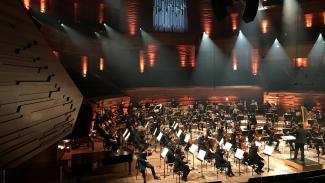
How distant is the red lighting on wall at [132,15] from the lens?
21.8m

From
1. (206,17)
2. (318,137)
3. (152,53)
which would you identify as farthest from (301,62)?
(318,137)

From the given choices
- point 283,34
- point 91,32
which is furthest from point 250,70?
point 91,32

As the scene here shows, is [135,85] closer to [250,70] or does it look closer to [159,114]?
[159,114]

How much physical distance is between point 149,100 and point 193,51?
5.58 meters

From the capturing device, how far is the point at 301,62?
21.1 meters

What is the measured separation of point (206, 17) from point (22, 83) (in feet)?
73.0

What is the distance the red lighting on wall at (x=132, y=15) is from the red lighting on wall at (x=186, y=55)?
3.82m

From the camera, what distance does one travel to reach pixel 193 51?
24547 mm

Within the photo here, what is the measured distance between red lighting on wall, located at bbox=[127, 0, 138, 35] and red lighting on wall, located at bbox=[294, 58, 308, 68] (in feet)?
38.6

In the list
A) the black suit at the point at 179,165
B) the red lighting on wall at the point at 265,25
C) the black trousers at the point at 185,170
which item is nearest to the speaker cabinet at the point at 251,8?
the black suit at the point at 179,165

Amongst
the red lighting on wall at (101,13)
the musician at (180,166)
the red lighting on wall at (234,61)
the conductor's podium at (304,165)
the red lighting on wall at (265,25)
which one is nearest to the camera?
the musician at (180,166)

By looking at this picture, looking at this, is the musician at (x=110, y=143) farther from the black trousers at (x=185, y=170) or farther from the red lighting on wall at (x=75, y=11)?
the red lighting on wall at (x=75, y=11)

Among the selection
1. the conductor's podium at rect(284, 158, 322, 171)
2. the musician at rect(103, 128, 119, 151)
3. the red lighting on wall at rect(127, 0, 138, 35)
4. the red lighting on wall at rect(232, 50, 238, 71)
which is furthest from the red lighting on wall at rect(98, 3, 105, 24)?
the conductor's podium at rect(284, 158, 322, 171)

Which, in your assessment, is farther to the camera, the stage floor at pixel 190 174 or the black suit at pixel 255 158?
the black suit at pixel 255 158
